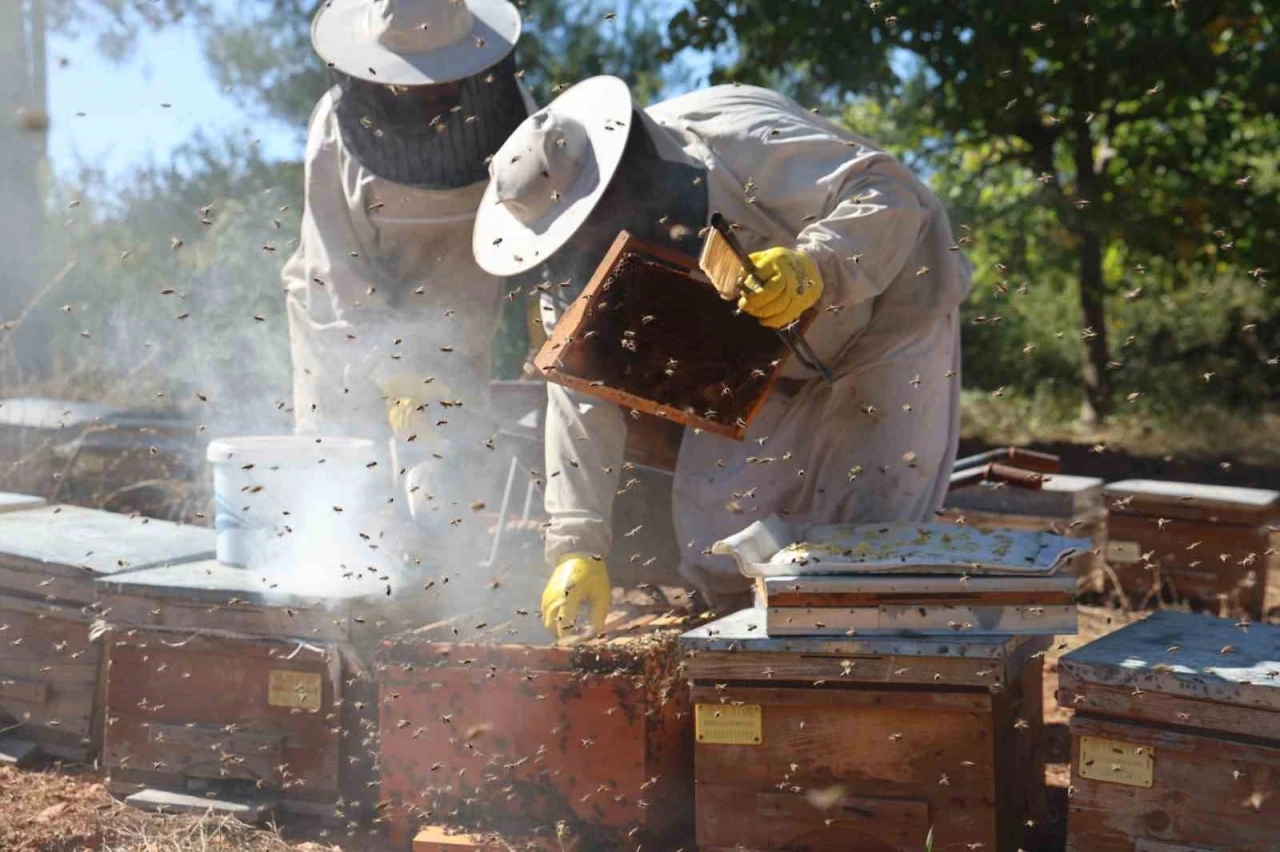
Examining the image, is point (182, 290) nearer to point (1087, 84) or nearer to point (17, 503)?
point (17, 503)

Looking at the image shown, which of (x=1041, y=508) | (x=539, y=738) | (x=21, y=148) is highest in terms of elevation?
(x=21, y=148)

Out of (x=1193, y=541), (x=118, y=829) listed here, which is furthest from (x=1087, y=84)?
(x=118, y=829)

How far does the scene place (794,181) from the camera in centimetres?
293

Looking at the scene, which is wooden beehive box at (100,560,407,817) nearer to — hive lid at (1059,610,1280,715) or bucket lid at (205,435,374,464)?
bucket lid at (205,435,374,464)

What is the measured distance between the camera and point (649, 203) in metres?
2.79

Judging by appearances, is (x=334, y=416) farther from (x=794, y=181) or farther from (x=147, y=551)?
(x=794, y=181)

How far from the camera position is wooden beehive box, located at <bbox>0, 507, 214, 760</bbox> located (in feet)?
10.5

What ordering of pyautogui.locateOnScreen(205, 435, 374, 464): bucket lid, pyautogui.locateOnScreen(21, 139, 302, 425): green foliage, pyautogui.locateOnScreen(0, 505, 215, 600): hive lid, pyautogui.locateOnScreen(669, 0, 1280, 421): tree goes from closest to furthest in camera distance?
pyautogui.locateOnScreen(205, 435, 374, 464): bucket lid
pyautogui.locateOnScreen(0, 505, 215, 600): hive lid
pyautogui.locateOnScreen(21, 139, 302, 425): green foliage
pyautogui.locateOnScreen(669, 0, 1280, 421): tree

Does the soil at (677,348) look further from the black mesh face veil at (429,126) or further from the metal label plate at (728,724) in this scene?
the black mesh face veil at (429,126)

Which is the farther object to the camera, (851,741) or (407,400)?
(407,400)

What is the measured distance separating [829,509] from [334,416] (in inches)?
61.1

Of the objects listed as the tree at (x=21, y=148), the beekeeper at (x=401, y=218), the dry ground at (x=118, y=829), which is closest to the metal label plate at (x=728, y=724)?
the dry ground at (x=118, y=829)

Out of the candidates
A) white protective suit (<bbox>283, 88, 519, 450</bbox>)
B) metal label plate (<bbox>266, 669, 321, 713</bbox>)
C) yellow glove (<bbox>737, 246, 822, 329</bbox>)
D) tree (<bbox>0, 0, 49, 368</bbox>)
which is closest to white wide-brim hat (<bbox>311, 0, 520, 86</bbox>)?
white protective suit (<bbox>283, 88, 519, 450</bbox>)

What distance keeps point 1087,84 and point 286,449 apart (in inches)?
204
